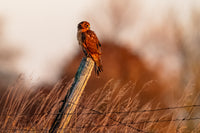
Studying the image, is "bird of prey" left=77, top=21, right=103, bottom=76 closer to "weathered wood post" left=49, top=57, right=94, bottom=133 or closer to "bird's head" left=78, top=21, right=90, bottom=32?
"bird's head" left=78, top=21, right=90, bottom=32

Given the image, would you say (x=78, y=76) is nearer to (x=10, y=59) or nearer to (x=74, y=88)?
(x=74, y=88)

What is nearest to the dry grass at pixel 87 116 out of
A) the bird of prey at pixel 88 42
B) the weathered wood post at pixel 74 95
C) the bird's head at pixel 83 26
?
the weathered wood post at pixel 74 95


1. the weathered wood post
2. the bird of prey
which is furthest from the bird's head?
the weathered wood post

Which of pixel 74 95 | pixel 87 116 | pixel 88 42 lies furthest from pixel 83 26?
pixel 74 95

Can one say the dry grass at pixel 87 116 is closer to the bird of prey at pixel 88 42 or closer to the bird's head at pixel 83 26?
the bird of prey at pixel 88 42

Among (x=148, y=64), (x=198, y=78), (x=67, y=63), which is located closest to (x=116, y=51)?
(x=148, y=64)

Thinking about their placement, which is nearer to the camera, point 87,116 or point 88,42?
point 87,116

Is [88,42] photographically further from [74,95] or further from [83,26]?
[74,95]

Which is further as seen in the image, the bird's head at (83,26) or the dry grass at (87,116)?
the bird's head at (83,26)

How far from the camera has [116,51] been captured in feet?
62.6

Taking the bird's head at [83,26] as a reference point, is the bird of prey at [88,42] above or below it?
below

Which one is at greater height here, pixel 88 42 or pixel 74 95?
pixel 88 42

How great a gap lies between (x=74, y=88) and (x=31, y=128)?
116 cm

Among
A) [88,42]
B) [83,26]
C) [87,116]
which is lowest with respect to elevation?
[87,116]
